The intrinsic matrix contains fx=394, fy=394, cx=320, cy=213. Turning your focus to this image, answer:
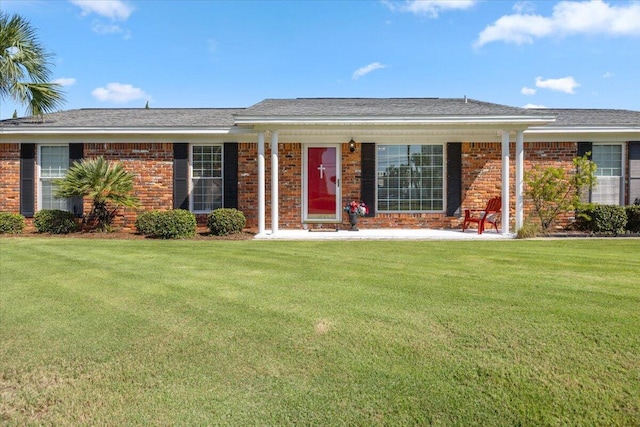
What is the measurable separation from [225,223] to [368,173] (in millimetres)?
4282

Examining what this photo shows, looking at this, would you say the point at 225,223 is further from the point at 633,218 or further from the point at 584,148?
the point at 633,218

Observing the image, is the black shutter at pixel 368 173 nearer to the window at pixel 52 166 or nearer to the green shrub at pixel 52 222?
the green shrub at pixel 52 222

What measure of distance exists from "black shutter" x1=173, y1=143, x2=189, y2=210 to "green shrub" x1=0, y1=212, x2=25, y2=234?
397 cm

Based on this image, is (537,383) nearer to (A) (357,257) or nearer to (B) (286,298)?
(B) (286,298)

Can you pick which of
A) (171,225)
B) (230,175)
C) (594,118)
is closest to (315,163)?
(230,175)

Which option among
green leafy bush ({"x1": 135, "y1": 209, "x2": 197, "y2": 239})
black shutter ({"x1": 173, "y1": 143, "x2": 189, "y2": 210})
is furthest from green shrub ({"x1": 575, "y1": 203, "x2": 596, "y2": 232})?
black shutter ({"x1": 173, "y1": 143, "x2": 189, "y2": 210})

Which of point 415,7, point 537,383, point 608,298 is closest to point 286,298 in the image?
point 537,383

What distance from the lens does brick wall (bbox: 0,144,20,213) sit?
1111cm

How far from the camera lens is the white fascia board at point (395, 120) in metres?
9.23

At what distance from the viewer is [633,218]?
10.3 m

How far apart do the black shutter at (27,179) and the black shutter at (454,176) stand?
1177 centimetres

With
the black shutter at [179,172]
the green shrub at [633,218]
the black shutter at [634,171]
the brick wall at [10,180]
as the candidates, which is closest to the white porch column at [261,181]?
the black shutter at [179,172]

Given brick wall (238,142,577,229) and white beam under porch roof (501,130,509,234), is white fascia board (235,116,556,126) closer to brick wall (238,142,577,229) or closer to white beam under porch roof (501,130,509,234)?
white beam under porch roof (501,130,509,234)

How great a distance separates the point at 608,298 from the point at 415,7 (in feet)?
29.4
